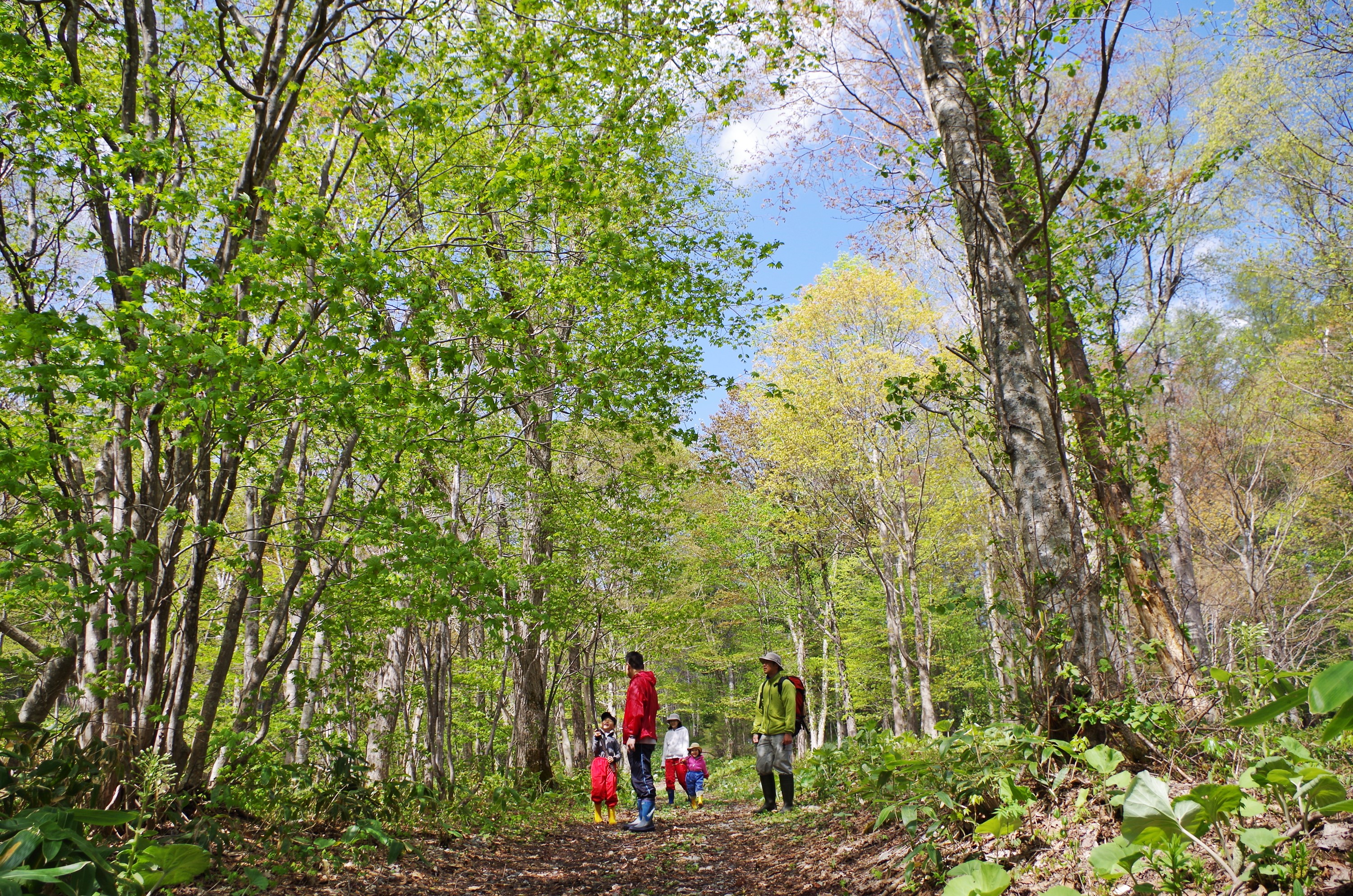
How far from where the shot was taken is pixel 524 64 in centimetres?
578

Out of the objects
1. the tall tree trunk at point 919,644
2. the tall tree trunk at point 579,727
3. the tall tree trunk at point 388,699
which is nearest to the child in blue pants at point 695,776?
the tall tree trunk at point 579,727

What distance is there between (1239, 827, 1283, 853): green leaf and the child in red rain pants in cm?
624

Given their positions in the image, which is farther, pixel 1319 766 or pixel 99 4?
pixel 99 4

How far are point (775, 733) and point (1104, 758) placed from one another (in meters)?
4.62

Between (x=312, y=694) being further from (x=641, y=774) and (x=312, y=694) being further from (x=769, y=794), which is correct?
(x=769, y=794)

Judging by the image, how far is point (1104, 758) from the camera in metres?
2.73

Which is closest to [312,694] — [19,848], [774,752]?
[774,752]

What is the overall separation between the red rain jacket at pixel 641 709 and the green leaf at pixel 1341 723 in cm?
656

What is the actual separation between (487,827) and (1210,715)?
5.75 meters

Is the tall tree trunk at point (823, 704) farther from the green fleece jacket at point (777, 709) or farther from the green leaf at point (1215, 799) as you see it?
the green leaf at point (1215, 799)

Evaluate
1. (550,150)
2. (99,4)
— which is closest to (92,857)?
(550,150)

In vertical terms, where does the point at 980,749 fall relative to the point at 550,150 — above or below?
below

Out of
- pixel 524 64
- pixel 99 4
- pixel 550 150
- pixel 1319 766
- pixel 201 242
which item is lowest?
pixel 1319 766

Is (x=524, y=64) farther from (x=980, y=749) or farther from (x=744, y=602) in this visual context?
(x=744, y=602)
